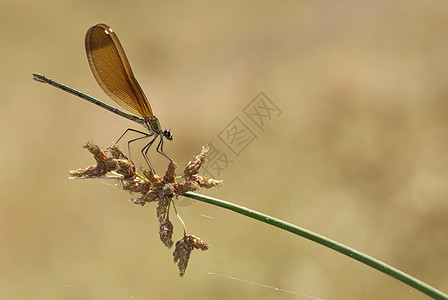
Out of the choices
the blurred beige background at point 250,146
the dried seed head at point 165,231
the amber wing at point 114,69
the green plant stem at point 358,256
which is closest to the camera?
the green plant stem at point 358,256

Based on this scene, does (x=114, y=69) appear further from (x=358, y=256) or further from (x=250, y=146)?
(x=250, y=146)

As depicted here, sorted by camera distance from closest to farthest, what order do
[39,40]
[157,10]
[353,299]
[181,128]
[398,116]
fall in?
1. [353,299]
2. [398,116]
3. [181,128]
4. [39,40]
5. [157,10]

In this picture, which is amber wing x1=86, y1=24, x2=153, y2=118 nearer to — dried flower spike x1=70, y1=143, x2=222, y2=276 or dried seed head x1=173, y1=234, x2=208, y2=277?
dried flower spike x1=70, y1=143, x2=222, y2=276

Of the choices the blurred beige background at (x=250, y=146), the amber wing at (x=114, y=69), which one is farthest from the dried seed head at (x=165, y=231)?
the blurred beige background at (x=250, y=146)

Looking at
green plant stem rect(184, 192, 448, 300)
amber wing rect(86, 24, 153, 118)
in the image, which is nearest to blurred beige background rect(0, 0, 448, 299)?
amber wing rect(86, 24, 153, 118)

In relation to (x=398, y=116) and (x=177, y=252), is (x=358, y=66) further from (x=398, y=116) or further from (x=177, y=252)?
(x=177, y=252)

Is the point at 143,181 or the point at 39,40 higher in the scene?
the point at 143,181

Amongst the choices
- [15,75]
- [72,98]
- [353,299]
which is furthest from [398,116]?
[15,75]

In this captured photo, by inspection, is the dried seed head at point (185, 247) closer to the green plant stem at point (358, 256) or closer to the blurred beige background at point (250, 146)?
the green plant stem at point (358, 256)

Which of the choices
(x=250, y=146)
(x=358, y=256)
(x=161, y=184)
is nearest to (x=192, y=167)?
(x=161, y=184)
